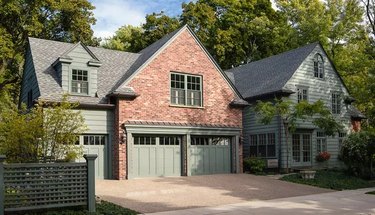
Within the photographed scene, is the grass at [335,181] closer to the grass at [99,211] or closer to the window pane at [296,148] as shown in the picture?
the window pane at [296,148]

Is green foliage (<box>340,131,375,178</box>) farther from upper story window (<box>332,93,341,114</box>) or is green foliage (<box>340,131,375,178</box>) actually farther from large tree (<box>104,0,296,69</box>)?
large tree (<box>104,0,296,69</box>)

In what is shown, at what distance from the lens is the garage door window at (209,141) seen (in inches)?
917

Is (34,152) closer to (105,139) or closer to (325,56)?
(105,139)

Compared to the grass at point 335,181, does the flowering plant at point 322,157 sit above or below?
above

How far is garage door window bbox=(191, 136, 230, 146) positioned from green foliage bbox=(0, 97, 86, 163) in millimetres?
→ 9951

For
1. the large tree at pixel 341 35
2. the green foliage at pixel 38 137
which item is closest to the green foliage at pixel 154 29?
the large tree at pixel 341 35

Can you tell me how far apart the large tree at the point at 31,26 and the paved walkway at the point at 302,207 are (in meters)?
24.2

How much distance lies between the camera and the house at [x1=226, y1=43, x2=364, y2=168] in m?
26.1

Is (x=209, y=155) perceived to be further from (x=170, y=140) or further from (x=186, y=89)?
(x=186, y=89)

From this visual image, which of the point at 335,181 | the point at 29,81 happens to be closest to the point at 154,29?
the point at 29,81

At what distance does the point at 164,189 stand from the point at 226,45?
29774mm

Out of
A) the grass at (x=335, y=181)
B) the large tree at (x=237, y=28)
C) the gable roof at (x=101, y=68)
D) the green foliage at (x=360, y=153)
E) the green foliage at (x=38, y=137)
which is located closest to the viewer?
the green foliage at (x=38, y=137)

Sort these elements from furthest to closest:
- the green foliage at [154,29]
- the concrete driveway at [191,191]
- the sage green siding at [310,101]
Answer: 1. the green foliage at [154,29]
2. the sage green siding at [310,101]
3. the concrete driveway at [191,191]

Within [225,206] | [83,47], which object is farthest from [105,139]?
[225,206]
